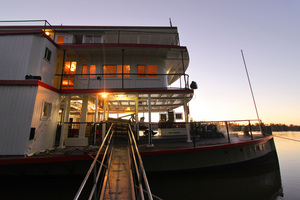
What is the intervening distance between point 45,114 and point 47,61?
3256mm

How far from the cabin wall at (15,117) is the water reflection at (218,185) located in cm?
619

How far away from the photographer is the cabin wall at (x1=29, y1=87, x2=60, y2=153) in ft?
21.7

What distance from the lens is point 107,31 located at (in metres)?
11.4

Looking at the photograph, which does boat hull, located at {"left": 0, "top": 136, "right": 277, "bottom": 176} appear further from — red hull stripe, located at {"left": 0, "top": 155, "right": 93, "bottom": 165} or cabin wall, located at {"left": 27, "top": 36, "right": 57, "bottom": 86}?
cabin wall, located at {"left": 27, "top": 36, "right": 57, "bottom": 86}

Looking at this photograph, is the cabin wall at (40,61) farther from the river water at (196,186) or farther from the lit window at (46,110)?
the river water at (196,186)

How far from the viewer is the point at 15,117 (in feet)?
20.6

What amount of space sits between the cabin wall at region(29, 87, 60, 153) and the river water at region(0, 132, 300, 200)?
165cm

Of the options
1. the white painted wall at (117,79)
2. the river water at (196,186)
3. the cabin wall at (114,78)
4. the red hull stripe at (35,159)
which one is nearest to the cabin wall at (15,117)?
the red hull stripe at (35,159)

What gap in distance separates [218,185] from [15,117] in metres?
9.83

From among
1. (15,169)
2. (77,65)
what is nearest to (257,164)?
(15,169)

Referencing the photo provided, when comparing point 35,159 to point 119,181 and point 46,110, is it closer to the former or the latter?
point 46,110

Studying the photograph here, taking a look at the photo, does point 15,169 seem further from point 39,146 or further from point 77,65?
point 77,65

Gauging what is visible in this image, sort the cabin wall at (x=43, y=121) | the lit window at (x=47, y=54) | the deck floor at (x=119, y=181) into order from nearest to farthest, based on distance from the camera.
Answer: the deck floor at (x=119, y=181)
the cabin wall at (x=43, y=121)
the lit window at (x=47, y=54)

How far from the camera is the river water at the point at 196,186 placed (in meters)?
5.43
